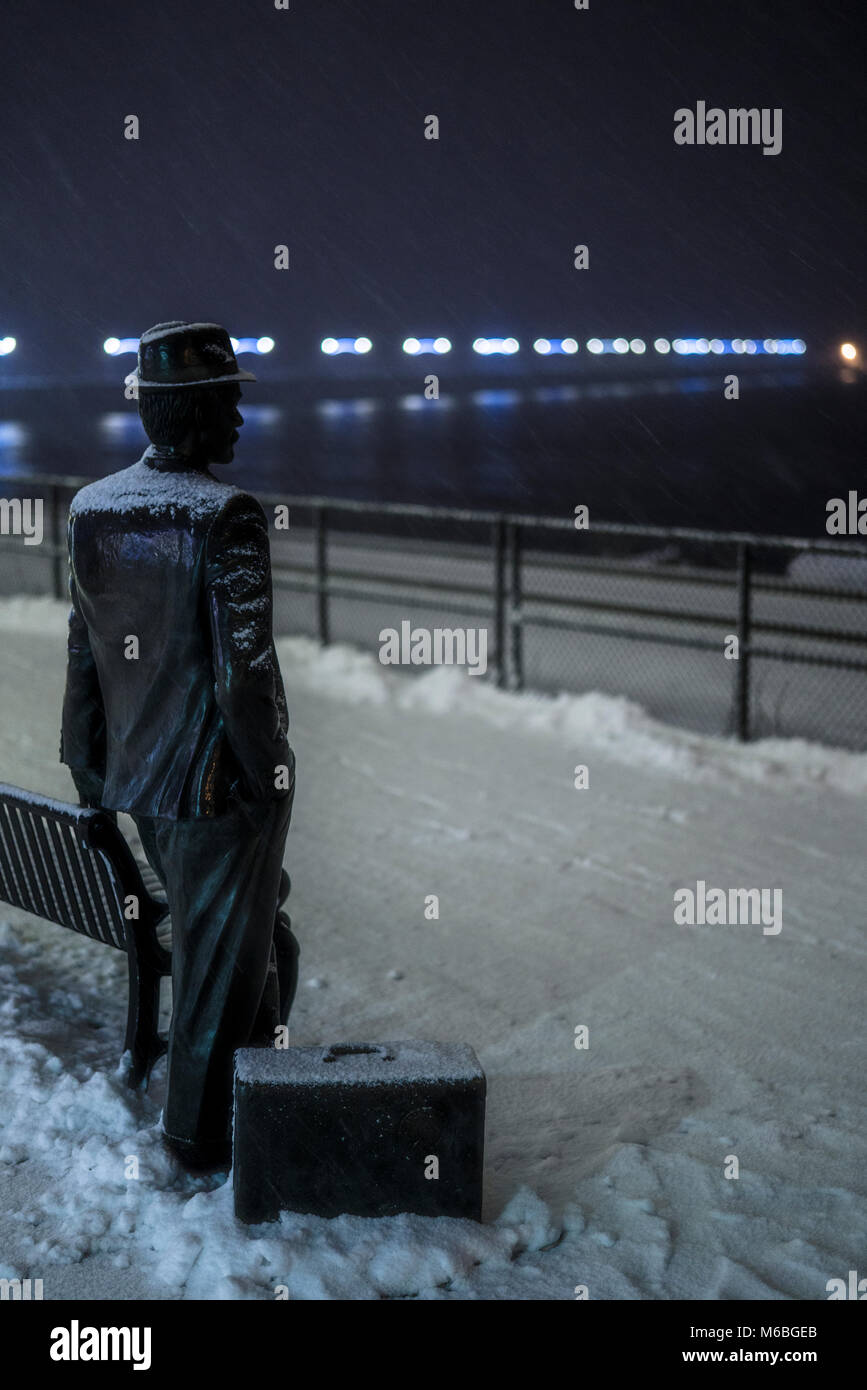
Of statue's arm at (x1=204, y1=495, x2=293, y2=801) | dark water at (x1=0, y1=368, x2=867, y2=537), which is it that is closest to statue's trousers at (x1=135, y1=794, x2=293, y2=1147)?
statue's arm at (x1=204, y1=495, x2=293, y2=801)

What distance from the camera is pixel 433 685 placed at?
34.5 feet

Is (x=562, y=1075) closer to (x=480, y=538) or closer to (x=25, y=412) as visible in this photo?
(x=480, y=538)

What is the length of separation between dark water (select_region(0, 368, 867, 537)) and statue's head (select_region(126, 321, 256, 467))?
27.7 metres

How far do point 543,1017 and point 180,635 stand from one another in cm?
250

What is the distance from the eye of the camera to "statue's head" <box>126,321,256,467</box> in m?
3.63

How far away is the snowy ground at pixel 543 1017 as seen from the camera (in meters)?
3.67

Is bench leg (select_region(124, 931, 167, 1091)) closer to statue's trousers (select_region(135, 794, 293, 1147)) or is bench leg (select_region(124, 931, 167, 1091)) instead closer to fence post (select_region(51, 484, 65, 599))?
statue's trousers (select_region(135, 794, 293, 1147))

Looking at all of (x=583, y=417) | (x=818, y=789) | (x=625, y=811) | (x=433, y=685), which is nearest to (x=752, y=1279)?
(x=625, y=811)

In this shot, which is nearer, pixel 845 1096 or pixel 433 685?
pixel 845 1096

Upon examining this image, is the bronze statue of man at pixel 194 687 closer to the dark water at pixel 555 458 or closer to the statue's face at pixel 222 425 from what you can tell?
the statue's face at pixel 222 425

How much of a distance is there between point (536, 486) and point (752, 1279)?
4040cm

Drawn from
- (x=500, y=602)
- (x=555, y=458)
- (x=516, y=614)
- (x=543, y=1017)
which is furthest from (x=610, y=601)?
(x=555, y=458)

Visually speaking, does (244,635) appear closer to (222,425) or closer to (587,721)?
(222,425)

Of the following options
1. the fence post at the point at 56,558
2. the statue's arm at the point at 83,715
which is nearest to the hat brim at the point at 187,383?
the statue's arm at the point at 83,715
